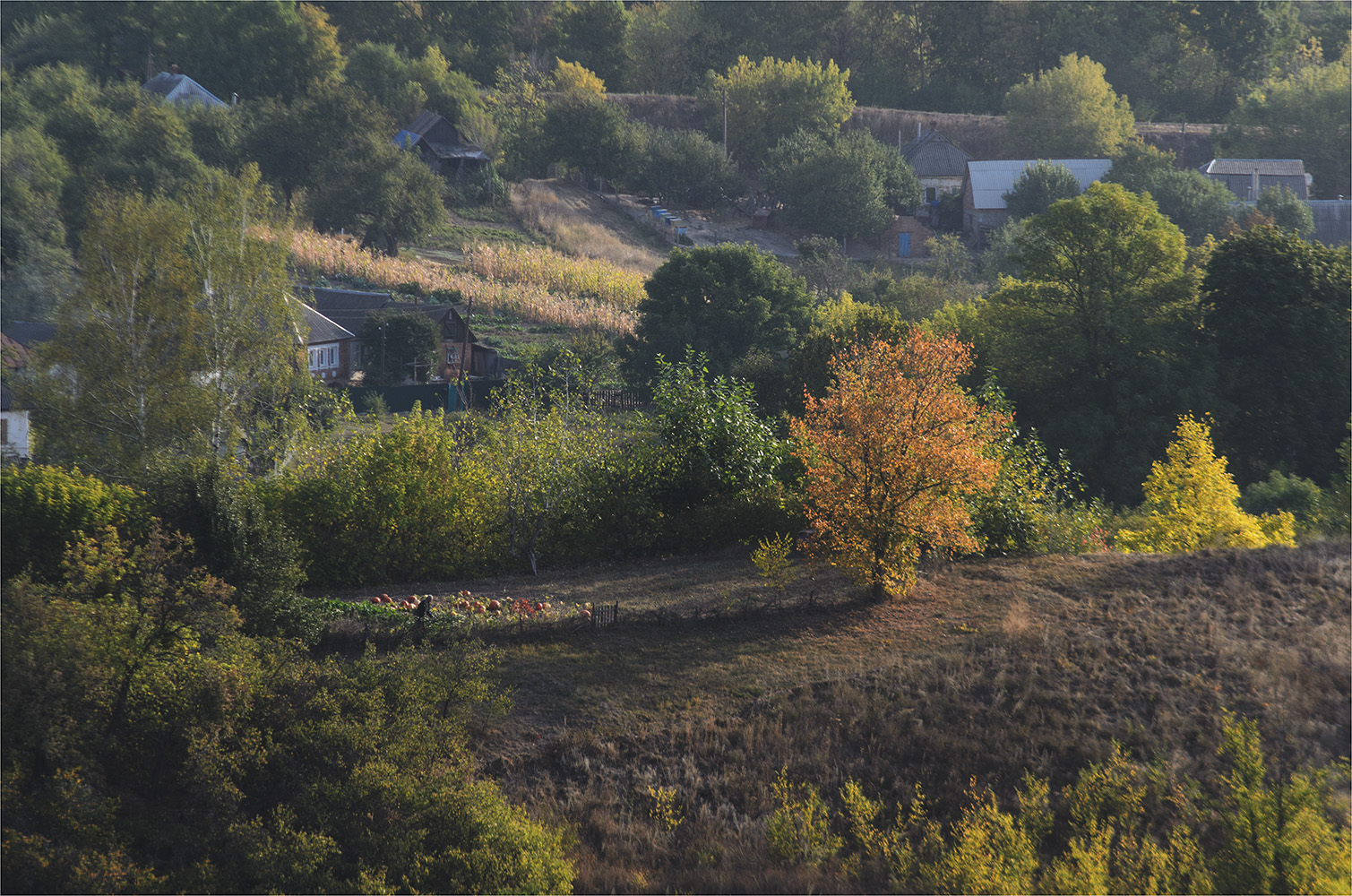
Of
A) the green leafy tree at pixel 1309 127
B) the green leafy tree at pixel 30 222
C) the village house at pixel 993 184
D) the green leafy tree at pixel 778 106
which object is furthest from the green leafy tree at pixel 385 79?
the green leafy tree at pixel 1309 127

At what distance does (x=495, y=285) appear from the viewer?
164ft

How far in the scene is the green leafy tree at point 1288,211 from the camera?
180ft

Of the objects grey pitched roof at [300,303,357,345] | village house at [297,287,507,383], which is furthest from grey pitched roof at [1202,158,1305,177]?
grey pitched roof at [300,303,357,345]

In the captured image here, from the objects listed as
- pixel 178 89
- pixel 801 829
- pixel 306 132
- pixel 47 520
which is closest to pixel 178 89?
pixel 178 89

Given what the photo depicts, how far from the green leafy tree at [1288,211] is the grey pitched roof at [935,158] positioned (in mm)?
22038

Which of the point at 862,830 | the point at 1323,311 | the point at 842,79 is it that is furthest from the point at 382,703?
the point at 842,79

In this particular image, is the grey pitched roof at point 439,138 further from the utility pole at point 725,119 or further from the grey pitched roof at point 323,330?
the grey pitched roof at point 323,330

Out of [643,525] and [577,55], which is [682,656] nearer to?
[643,525]

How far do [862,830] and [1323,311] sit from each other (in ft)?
81.2

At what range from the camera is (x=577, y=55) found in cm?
8619

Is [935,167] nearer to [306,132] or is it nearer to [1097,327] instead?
[306,132]

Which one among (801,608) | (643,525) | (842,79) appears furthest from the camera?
(842,79)

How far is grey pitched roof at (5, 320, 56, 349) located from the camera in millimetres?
36531

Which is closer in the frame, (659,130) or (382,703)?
(382,703)
